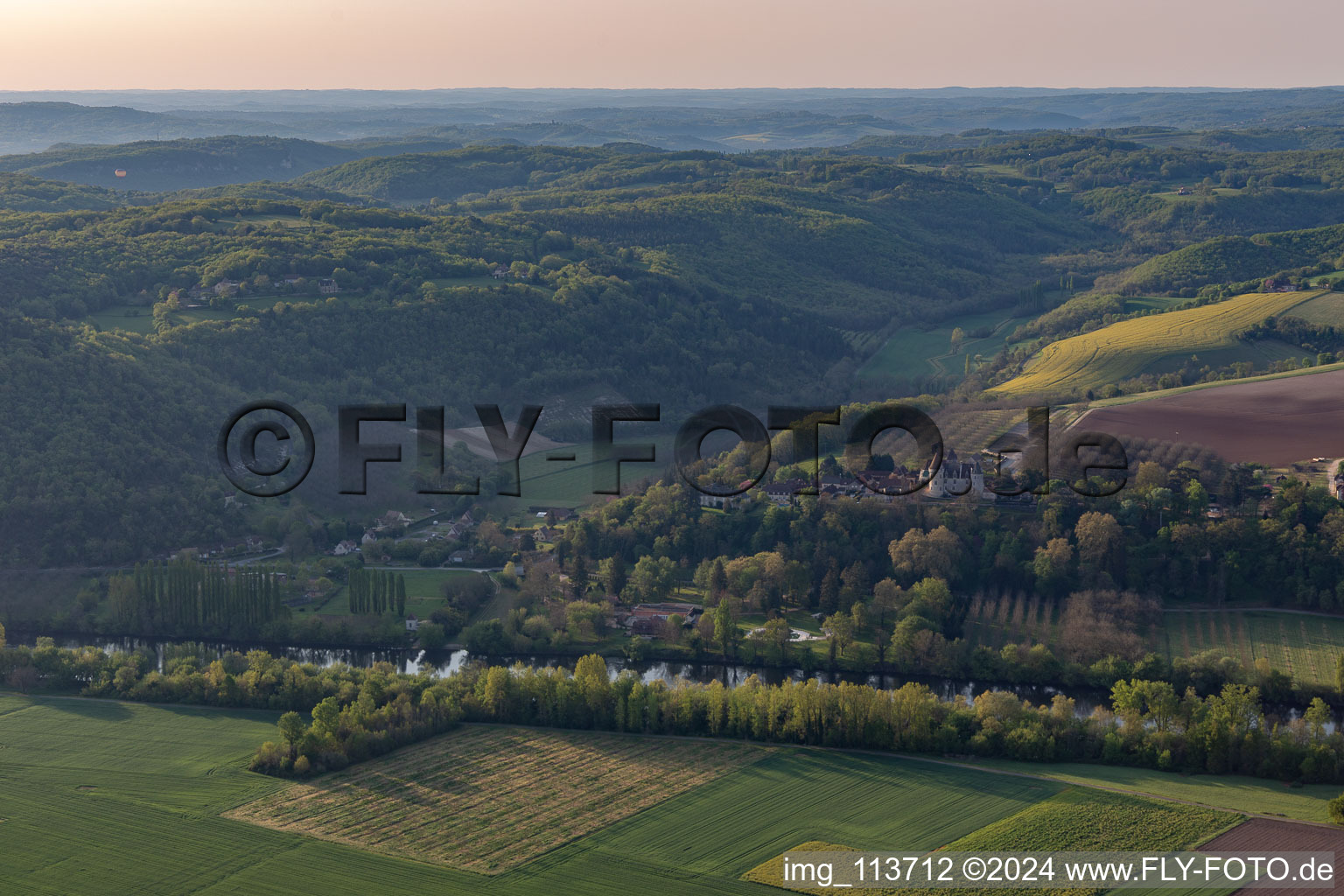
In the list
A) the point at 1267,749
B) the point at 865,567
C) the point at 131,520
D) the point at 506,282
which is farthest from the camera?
the point at 506,282

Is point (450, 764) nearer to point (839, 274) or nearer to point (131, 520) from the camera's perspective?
point (131, 520)

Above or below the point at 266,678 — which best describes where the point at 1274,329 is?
above

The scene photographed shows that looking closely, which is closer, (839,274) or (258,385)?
(258,385)

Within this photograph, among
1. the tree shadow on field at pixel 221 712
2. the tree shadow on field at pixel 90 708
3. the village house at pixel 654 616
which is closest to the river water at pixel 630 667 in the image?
the village house at pixel 654 616

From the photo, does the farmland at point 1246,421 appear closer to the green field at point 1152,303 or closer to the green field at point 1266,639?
the green field at point 1266,639

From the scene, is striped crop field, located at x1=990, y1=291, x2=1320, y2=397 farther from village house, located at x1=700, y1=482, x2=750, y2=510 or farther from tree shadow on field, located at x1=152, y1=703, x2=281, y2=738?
tree shadow on field, located at x1=152, y1=703, x2=281, y2=738

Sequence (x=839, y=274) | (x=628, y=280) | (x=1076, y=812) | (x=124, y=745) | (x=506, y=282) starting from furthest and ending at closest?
(x=839, y=274)
(x=628, y=280)
(x=506, y=282)
(x=124, y=745)
(x=1076, y=812)

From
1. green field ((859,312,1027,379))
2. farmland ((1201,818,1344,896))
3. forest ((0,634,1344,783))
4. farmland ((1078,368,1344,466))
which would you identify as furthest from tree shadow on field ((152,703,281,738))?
green field ((859,312,1027,379))

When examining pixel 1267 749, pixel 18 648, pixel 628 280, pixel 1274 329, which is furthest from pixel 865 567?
pixel 628 280
